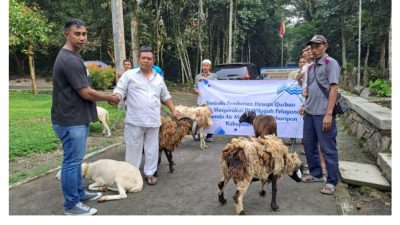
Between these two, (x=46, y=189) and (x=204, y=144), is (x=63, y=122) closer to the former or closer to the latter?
(x=46, y=189)

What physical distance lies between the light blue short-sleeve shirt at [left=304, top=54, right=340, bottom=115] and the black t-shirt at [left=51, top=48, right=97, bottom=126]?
282 cm

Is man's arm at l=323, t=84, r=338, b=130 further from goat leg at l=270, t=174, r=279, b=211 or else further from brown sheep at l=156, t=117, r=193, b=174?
brown sheep at l=156, t=117, r=193, b=174

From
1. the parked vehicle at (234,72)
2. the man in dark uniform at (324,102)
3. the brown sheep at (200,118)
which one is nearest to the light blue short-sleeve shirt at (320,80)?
the man in dark uniform at (324,102)

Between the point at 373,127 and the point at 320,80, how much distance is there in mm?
2365

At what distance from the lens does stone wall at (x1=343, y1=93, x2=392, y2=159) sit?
6020mm

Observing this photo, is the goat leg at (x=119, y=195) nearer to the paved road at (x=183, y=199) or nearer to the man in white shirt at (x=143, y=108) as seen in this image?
the paved road at (x=183, y=199)

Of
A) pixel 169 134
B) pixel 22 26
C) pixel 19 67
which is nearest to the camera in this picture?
pixel 169 134

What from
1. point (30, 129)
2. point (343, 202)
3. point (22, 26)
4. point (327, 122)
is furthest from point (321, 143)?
point (22, 26)

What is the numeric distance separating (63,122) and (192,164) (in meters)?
2.93

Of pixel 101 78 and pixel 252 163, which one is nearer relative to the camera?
pixel 252 163

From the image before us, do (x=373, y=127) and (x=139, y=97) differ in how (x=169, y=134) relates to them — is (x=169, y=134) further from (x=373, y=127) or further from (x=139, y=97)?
(x=373, y=127)

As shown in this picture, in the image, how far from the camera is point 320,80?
500cm

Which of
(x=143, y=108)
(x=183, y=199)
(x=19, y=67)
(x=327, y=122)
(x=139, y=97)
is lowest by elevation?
(x=183, y=199)

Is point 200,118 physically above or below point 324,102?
below
